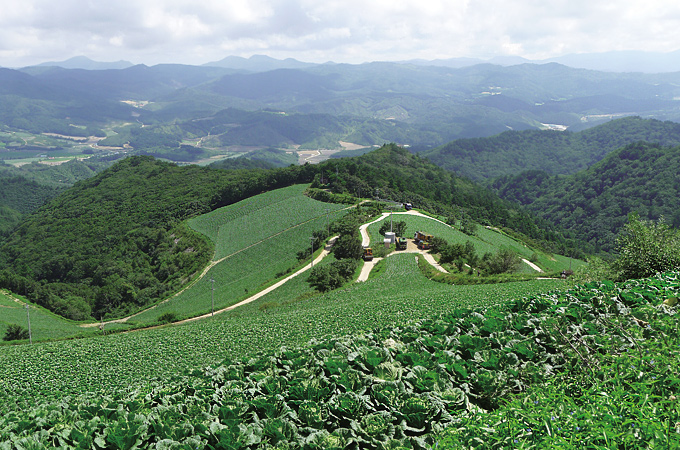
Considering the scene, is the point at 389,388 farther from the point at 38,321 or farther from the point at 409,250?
the point at 38,321

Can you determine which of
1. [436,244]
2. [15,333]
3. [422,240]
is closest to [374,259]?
[422,240]

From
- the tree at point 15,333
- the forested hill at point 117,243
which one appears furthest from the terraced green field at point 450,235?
the tree at point 15,333

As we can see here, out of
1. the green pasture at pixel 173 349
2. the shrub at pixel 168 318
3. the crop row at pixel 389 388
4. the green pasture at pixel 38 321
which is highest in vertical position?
the crop row at pixel 389 388

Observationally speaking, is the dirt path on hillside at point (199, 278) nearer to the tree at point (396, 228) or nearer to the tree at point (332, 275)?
the tree at point (396, 228)

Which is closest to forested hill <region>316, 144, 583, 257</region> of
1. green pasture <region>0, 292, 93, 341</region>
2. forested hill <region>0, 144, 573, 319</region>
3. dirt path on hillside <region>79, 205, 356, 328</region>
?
forested hill <region>0, 144, 573, 319</region>

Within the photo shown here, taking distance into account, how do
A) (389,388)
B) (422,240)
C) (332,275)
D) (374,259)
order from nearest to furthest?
(389,388), (332,275), (374,259), (422,240)

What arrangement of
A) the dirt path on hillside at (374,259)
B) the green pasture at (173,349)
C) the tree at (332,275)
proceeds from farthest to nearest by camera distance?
the dirt path on hillside at (374,259)
the tree at (332,275)
the green pasture at (173,349)
